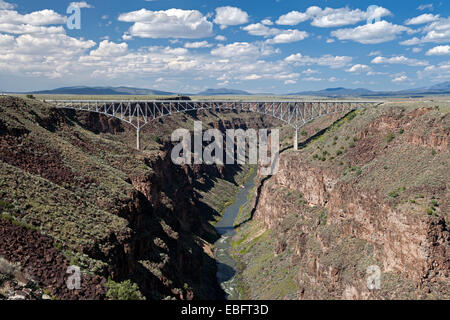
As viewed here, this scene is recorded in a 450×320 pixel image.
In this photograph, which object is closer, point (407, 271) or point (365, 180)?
point (407, 271)

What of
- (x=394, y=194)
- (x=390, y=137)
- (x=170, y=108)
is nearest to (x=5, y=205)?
(x=394, y=194)

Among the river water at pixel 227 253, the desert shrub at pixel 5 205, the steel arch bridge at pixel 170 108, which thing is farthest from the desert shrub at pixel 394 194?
the steel arch bridge at pixel 170 108

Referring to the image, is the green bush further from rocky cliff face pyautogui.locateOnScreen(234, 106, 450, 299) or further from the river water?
the river water

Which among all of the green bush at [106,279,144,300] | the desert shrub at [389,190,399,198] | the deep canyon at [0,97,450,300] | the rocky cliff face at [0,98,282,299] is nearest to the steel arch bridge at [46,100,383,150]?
the deep canyon at [0,97,450,300]

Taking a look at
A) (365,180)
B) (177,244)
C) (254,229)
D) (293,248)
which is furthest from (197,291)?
(254,229)

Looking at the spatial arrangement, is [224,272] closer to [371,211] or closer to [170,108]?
[371,211]
